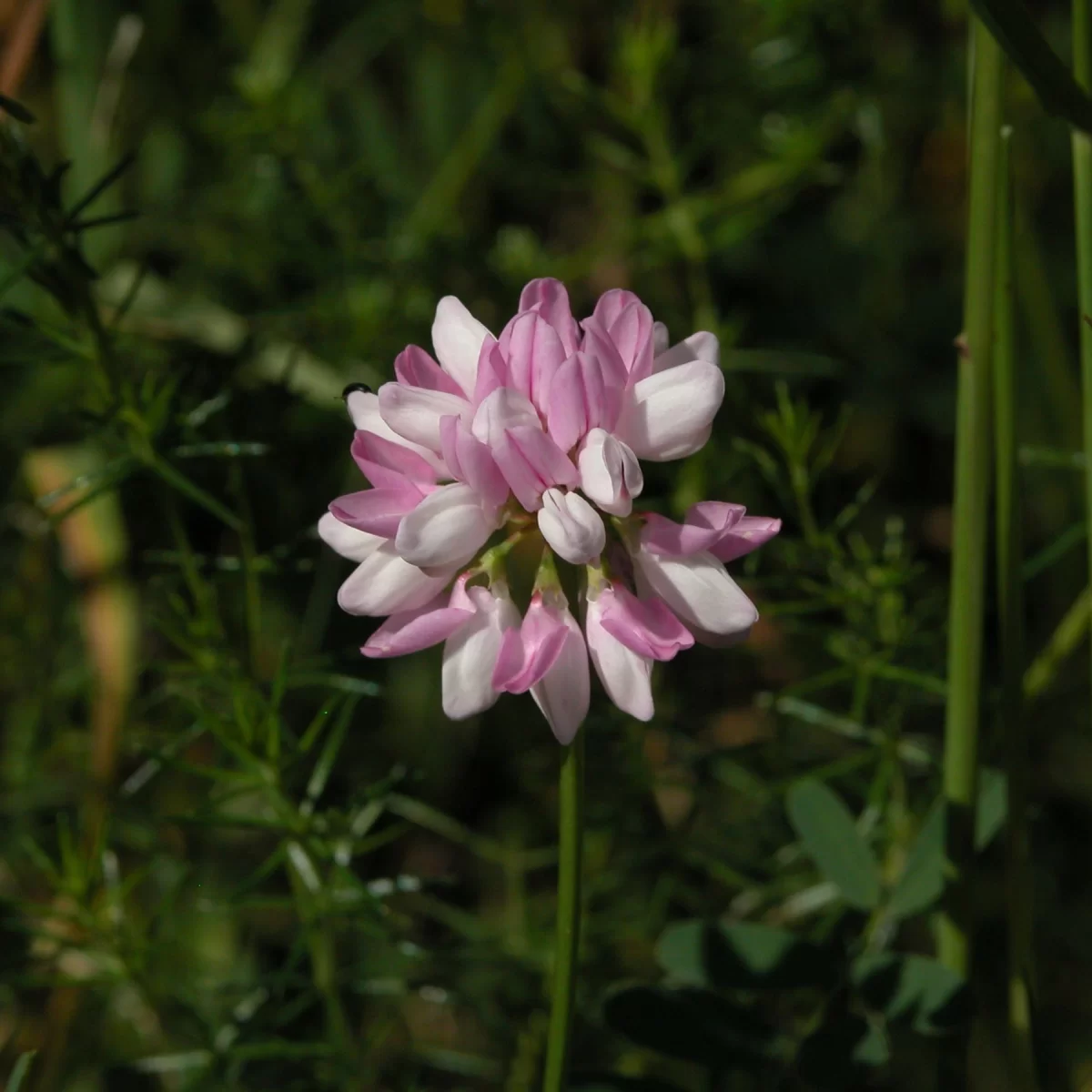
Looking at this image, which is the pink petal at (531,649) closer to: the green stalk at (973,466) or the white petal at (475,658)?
the white petal at (475,658)

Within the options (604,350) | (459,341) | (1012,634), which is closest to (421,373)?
(459,341)

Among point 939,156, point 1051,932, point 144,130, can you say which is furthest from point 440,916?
point 939,156

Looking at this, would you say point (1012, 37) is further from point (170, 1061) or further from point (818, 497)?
point (170, 1061)

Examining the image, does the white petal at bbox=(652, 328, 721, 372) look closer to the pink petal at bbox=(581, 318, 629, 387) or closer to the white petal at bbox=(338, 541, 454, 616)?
the pink petal at bbox=(581, 318, 629, 387)

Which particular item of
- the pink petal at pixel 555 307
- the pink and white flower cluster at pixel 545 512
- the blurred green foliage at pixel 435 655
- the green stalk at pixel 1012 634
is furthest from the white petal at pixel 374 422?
the green stalk at pixel 1012 634

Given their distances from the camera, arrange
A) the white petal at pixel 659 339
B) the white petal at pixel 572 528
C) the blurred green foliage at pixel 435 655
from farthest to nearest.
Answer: the blurred green foliage at pixel 435 655
the white petal at pixel 659 339
the white petal at pixel 572 528
